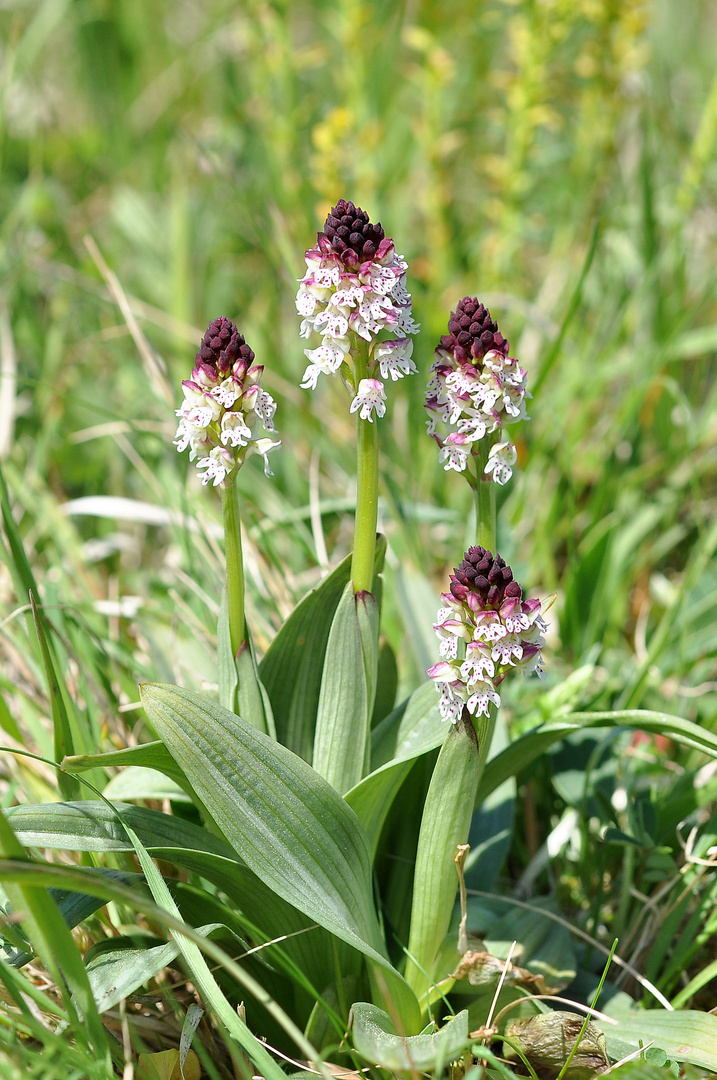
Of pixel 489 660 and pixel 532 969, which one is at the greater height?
pixel 489 660

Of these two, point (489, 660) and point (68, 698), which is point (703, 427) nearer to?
point (489, 660)

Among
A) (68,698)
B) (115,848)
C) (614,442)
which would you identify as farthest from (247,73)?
(115,848)

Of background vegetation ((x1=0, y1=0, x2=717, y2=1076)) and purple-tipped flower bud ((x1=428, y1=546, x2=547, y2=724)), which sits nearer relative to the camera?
purple-tipped flower bud ((x1=428, y1=546, x2=547, y2=724))

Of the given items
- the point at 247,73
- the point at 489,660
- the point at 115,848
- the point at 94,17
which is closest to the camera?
the point at 489,660

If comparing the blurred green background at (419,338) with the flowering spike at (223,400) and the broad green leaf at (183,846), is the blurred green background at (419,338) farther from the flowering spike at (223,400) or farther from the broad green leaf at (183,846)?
the flowering spike at (223,400)

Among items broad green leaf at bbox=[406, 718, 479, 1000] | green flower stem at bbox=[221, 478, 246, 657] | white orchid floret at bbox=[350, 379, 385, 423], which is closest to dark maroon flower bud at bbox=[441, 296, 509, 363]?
white orchid floret at bbox=[350, 379, 385, 423]

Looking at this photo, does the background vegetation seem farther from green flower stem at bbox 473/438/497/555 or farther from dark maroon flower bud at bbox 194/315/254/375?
dark maroon flower bud at bbox 194/315/254/375

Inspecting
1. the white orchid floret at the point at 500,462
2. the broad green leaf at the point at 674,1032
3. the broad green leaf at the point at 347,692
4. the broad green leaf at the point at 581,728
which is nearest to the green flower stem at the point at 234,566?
the broad green leaf at the point at 347,692
